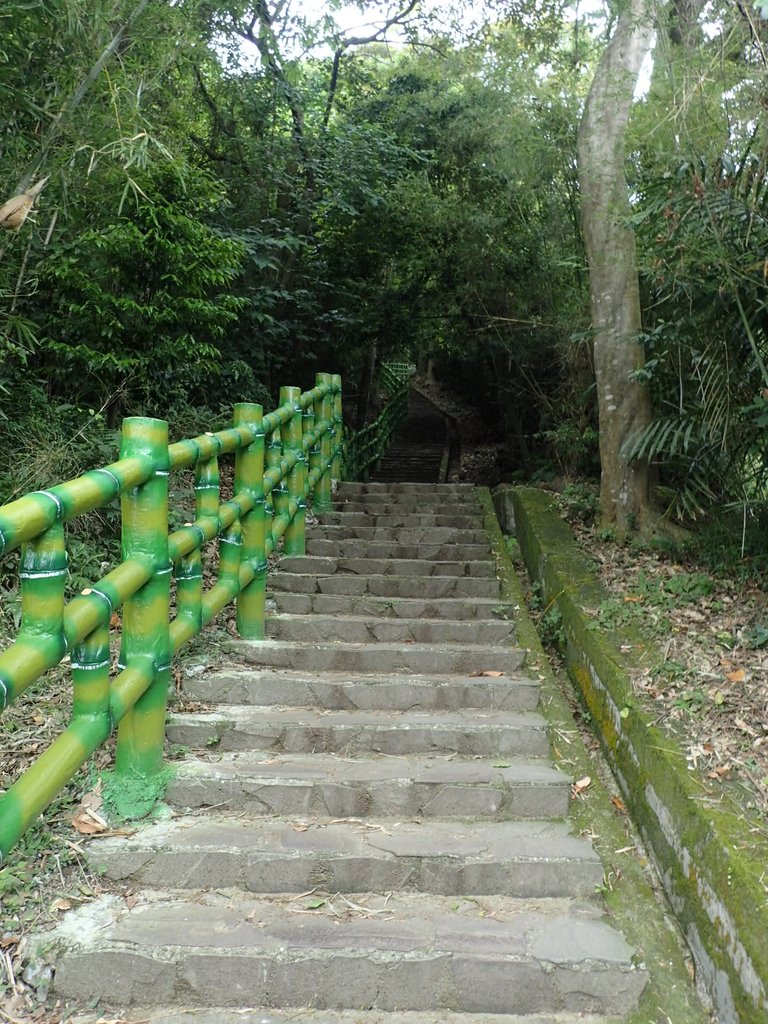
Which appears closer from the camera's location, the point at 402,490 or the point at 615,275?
the point at 615,275

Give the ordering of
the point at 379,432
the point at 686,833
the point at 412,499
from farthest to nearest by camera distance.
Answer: the point at 379,432 → the point at 412,499 → the point at 686,833

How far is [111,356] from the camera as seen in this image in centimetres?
552

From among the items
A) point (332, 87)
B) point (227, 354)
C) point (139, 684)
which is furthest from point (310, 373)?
point (139, 684)

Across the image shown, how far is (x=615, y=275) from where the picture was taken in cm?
559

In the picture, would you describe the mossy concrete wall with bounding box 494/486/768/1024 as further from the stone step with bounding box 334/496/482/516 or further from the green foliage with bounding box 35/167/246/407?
the green foliage with bounding box 35/167/246/407

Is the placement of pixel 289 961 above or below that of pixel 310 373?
below

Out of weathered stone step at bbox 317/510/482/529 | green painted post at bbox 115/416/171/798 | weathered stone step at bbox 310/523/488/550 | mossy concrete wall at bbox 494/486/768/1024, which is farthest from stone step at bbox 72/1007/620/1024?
weathered stone step at bbox 317/510/482/529

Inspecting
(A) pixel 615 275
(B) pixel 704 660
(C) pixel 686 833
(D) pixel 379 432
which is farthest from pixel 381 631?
(D) pixel 379 432

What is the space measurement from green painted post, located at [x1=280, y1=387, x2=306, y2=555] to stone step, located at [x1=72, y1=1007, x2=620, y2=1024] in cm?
323

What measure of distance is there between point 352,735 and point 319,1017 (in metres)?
1.23

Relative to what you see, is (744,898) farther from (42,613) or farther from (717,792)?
(42,613)

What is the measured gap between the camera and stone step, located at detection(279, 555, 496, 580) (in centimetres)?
526

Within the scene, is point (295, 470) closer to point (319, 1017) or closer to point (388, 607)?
point (388, 607)

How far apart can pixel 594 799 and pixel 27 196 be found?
3559 millimetres
